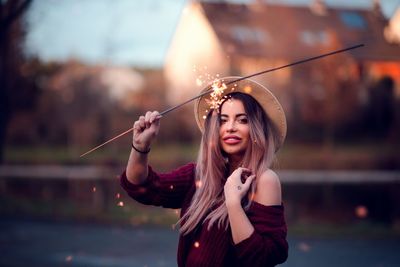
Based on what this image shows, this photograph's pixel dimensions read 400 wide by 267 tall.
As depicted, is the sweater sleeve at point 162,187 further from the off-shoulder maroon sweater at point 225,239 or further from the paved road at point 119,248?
the paved road at point 119,248

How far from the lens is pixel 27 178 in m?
17.8

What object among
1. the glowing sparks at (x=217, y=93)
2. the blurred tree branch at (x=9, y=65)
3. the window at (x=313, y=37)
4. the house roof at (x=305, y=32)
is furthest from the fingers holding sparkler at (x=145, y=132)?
the window at (x=313, y=37)

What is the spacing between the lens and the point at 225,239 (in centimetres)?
255

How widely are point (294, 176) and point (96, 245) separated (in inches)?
477

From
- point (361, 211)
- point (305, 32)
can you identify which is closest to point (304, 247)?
point (361, 211)

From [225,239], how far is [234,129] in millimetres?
530

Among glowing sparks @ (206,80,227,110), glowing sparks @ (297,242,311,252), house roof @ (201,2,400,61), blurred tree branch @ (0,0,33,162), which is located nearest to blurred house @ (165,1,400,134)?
house roof @ (201,2,400,61)

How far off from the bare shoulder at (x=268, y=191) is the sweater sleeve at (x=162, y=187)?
0.50 m

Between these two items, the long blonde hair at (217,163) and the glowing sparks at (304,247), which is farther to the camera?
the glowing sparks at (304,247)

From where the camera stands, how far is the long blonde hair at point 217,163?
8.65 ft

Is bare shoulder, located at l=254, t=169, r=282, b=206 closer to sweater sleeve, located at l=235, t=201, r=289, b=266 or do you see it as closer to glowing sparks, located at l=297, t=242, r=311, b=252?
sweater sleeve, located at l=235, t=201, r=289, b=266

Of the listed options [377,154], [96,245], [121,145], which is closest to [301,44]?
[377,154]

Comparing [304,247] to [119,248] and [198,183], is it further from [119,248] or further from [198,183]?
[198,183]

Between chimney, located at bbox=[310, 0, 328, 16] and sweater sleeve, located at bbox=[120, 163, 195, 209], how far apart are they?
27.5 metres
